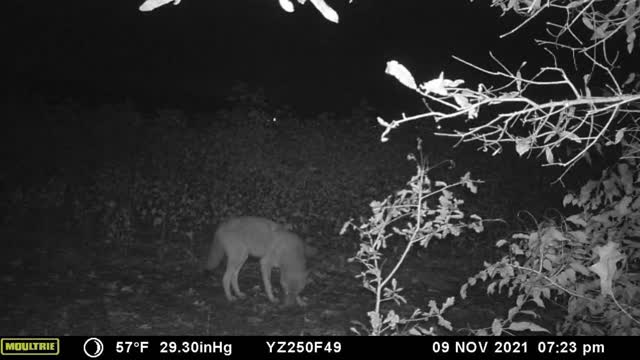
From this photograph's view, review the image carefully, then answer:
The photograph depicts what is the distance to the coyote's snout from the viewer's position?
25.1 feet

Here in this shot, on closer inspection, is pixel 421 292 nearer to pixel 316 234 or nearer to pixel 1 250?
pixel 316 234

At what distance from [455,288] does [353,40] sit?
20.5 metres

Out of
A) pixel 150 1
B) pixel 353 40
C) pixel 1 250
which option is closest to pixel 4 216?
pixel 1 250
